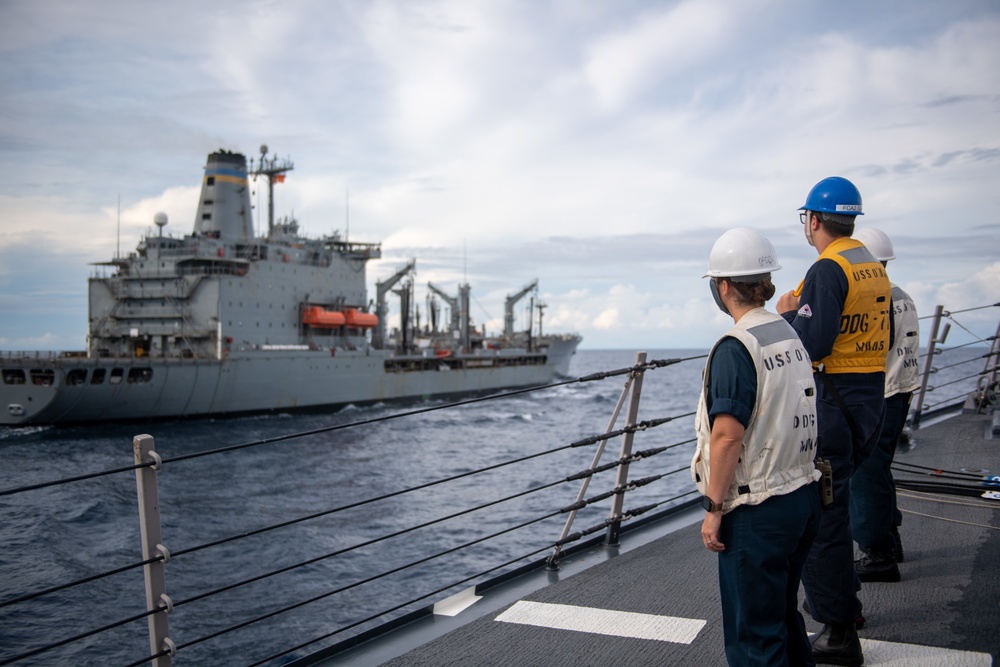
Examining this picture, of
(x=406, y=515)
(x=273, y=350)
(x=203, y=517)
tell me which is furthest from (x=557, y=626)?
(x=273, y=350)

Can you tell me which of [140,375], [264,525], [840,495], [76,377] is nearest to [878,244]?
[840,495]

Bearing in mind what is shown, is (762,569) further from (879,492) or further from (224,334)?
(224,334)

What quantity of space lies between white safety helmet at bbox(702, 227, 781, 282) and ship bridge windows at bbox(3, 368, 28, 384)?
104 feet

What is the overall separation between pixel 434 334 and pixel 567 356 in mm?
12017

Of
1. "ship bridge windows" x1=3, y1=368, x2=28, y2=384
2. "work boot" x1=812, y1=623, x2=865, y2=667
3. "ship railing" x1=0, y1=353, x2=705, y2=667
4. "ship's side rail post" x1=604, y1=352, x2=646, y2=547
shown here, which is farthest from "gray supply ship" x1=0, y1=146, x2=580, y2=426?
"work boot" x1=812, y1=623, x2=865, y2=667

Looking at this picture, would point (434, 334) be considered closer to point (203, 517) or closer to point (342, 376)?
point (342, 376)

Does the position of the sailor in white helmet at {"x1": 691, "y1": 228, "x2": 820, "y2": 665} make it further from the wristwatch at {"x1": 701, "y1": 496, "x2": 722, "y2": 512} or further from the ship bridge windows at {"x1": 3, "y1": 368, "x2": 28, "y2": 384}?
the ship bridge windows at {"x1": 3, "y1": 368, "x2": 28, "y2": 384}

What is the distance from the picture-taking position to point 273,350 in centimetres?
3456

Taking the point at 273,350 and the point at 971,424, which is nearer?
the point at 971,424

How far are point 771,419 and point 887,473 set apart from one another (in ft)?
6.18

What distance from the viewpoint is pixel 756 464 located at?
2285mm

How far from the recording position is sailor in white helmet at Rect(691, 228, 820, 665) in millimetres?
2244

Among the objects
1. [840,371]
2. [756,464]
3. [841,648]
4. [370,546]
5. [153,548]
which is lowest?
[370,546]

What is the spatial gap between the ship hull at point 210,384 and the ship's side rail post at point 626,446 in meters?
28.1
